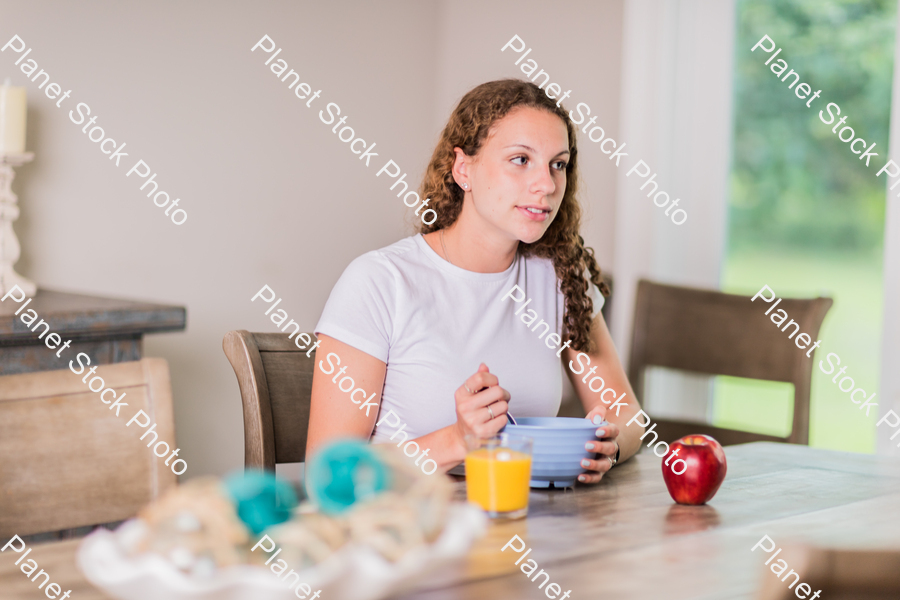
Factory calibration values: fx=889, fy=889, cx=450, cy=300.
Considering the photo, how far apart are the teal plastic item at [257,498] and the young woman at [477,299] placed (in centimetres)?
56

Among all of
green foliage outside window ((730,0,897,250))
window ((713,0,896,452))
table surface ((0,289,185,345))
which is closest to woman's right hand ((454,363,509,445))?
table surface ((0,289,185,345))

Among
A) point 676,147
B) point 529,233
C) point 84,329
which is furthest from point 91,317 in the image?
point 676,147

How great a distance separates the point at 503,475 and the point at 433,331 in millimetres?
519

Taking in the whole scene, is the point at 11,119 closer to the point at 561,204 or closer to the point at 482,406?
the point at 561,204

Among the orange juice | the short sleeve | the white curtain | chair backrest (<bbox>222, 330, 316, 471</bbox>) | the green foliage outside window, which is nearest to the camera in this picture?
the orange juice

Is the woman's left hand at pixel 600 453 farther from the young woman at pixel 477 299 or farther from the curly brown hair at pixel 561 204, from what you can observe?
the curly brown hair at pixel 561 204

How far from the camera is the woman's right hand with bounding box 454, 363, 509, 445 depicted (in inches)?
46.1

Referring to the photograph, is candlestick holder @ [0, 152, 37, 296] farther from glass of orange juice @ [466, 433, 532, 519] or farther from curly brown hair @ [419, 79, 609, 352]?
glass of orange juice @ [466, 433, 532, 519]

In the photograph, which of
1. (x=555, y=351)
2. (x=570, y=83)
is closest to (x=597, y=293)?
(x=555, y=351)

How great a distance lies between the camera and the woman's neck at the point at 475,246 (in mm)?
1569

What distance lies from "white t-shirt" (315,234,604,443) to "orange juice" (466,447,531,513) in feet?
1.43

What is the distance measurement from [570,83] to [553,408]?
4.83ft

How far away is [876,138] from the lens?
2.19m

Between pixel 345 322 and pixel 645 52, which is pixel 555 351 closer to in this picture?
pixel 345 322
